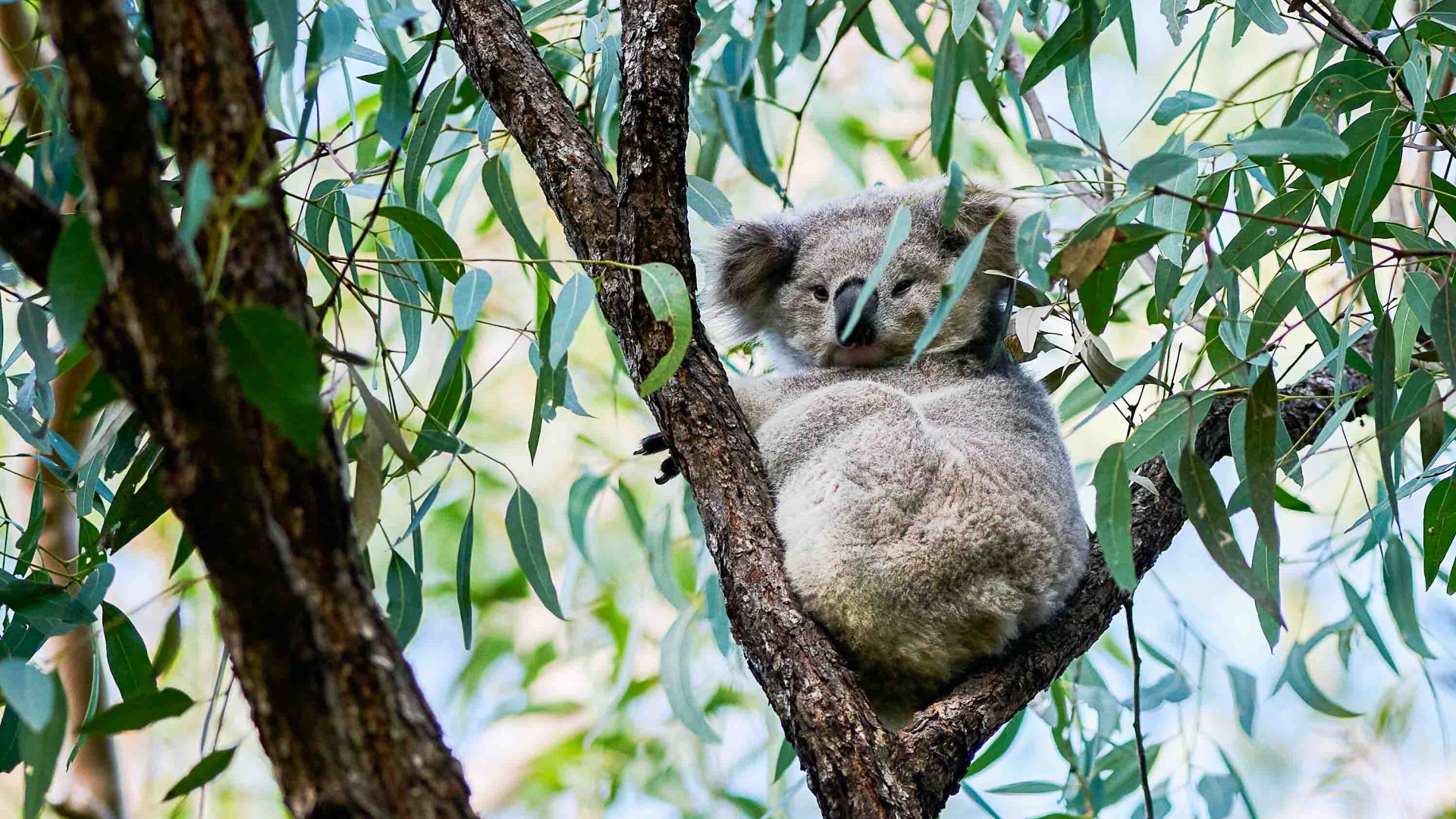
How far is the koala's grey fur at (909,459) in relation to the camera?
A: 203cm

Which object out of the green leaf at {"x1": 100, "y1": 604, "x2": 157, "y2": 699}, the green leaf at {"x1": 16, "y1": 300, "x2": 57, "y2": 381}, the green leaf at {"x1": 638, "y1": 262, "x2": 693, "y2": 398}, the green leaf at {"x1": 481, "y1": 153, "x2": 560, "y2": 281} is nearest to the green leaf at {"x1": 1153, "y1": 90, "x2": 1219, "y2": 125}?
the green leaf at {"x1": 638, "y1": 262, "x2": 693, "y2": 398}

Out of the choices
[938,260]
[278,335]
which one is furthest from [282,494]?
[938,260]

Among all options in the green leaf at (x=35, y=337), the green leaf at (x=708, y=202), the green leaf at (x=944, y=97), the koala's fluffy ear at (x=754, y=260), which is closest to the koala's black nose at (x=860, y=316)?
the koala's fluffy ear at (x=754, y=260)

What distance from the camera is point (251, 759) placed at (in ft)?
16.2

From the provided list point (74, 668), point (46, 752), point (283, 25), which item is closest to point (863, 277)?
point (283, 25)

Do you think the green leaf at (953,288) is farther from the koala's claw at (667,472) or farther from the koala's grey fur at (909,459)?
the koala's claw at (667,472)

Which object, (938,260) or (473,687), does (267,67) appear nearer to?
(938,260)

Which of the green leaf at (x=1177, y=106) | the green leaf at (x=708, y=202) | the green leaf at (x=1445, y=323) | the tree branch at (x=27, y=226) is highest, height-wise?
the green leaf at (x=708, y=202)

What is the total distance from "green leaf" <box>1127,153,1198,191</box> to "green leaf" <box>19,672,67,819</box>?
1.22 metres

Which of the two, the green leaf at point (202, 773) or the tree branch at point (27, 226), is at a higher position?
the tree branch at point (27, 226)

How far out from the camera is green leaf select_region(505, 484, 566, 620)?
180cm

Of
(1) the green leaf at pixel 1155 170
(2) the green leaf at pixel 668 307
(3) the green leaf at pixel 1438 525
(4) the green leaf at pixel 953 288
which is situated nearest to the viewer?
(4) the green leaf at pixel 953 288

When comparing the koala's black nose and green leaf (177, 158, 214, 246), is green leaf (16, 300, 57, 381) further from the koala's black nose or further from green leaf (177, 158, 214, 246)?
the koala's black nose

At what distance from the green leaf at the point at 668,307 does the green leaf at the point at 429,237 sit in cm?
27
